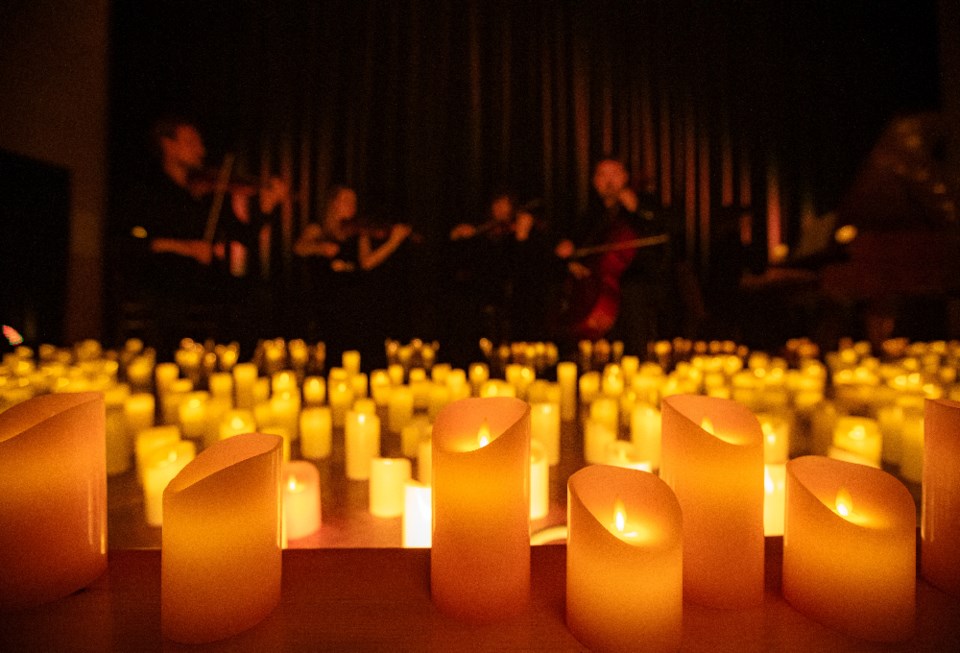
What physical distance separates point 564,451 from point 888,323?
2.07 m

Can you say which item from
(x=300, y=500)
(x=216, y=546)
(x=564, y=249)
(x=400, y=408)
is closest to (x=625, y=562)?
(x=216, y=546)

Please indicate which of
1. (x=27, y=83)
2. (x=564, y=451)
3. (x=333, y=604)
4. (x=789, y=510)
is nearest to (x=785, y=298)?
(x=564, y=451)

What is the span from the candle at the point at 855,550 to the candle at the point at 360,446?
0.88 m

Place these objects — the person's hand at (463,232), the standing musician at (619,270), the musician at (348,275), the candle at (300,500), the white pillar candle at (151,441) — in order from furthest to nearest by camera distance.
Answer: the person's hand at (463,232)
the standing musician at (619,270)
the musician at (348,275)
the white pillar candle at (151,441)
the candle at (300,500)

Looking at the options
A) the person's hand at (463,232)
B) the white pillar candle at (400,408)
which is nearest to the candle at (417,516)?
the white pillar candle at (400,408)

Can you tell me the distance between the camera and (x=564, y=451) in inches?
58.1

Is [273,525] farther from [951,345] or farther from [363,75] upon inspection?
[363,75]

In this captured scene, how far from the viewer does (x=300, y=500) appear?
0.98 meters

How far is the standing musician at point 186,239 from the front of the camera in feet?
10.4

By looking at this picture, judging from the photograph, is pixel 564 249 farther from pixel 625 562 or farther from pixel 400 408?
pixel 625 562

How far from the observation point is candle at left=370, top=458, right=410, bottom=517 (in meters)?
1.06

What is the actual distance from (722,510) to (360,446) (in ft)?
2.83

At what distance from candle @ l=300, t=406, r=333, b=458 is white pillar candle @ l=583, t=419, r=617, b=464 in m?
0.60

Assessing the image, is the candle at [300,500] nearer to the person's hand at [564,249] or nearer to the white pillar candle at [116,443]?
the white pillar candle at [116,443]
